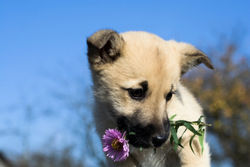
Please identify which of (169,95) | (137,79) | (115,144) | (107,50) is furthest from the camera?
(107,50)

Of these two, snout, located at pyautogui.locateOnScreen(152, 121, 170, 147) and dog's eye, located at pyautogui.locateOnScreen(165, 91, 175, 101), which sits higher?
dog's eye, located at pyautogui.locateOnScreen(165, 91, 175, 101)

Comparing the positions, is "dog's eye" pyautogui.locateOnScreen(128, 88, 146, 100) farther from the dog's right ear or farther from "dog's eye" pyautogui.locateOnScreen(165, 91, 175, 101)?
the dog's right ear

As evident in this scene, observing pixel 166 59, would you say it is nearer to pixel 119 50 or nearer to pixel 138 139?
pixel 119 50

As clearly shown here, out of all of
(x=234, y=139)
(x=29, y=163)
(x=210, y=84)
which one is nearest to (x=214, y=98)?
(x=210, y=84)

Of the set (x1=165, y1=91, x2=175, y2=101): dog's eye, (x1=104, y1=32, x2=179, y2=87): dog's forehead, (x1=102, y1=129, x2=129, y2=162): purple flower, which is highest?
(x1=104, y1=32, x2=179, y2=87): dog's forehead

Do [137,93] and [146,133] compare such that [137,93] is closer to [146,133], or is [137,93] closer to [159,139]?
[146,133]

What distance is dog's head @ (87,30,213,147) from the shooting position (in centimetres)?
460

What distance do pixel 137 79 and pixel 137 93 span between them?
17 centimetres

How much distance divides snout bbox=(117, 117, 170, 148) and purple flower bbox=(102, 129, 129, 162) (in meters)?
0.15

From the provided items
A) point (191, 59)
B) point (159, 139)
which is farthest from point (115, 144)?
point (191, 59)

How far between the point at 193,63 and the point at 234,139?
29854 millimetres

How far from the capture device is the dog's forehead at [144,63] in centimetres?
466

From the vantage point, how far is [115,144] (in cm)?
454

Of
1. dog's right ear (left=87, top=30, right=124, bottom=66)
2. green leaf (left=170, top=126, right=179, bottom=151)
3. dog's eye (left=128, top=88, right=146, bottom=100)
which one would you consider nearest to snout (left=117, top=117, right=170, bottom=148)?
green leaf (left=170, top=126, right=179, bottom=151)
